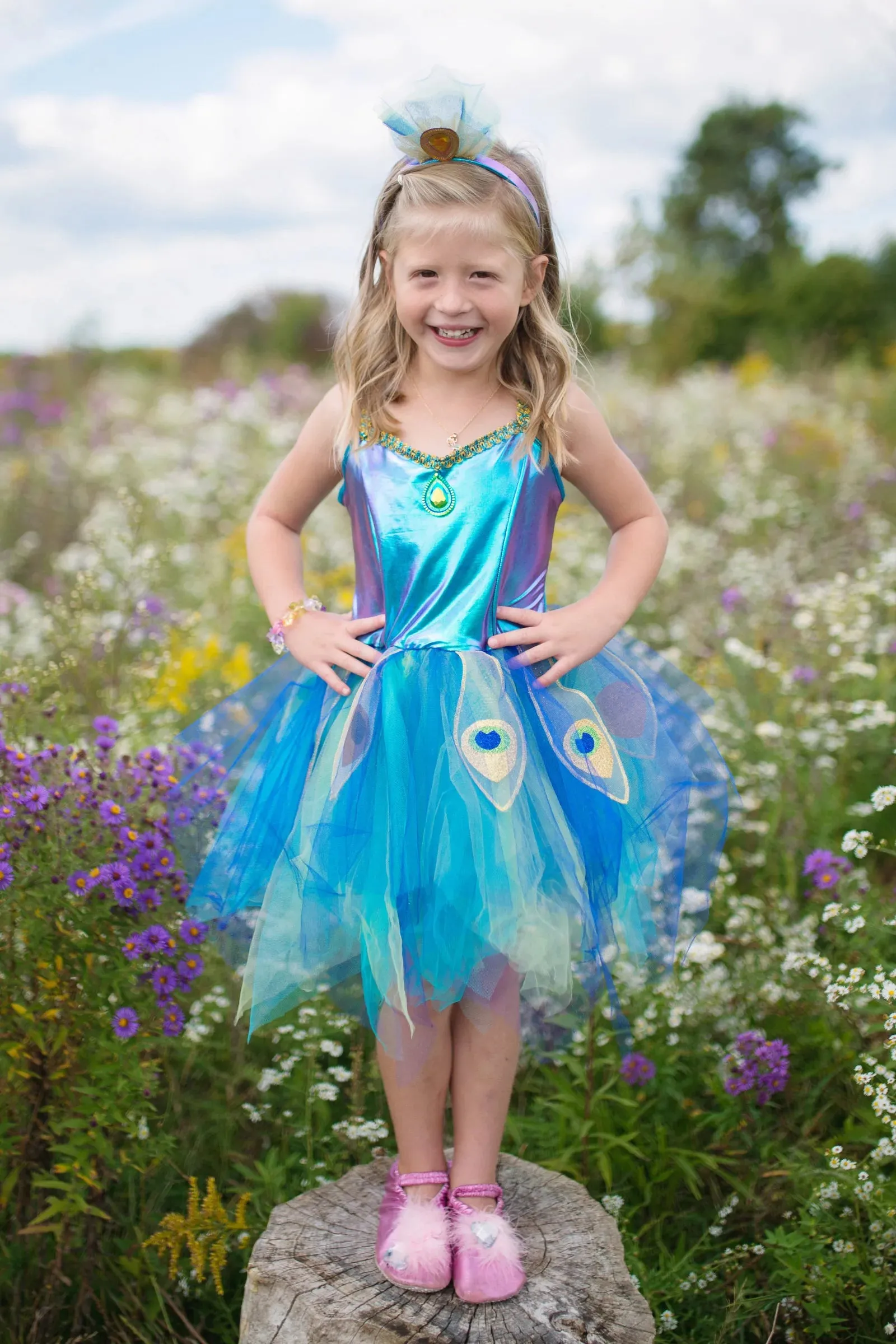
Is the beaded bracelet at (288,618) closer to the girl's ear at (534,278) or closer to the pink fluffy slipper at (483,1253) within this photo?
the girl's ear at (534,278)

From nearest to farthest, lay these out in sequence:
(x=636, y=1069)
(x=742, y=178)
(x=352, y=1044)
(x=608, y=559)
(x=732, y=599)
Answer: (x=608, y=559)
(x=636, y=1069)
(x=352, y=1044)
(x=732, y=599)
(x=742, y=178)

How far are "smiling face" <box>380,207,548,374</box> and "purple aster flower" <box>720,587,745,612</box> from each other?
213 centimetres

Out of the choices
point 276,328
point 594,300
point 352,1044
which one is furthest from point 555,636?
point 276,328

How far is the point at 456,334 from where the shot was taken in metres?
1.95

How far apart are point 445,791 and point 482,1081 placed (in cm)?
58

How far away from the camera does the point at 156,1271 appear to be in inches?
84.7

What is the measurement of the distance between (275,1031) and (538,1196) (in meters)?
0.75

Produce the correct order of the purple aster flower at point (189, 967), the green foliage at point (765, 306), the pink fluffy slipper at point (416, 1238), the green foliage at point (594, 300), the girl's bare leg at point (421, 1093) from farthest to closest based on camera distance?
1. the green foliage at point (765, 306)
2. the green foliage at point (594, 300)
3. the purple aster flower at point (189, 967)
4. the girl's bare leg at point (421, 1093)
5. the pink fluffy slipper at point (416, 1238)

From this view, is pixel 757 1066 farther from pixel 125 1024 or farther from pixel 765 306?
pixel 765 306

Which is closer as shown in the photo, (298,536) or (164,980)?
(164,980)

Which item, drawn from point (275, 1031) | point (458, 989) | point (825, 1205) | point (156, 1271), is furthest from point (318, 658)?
point (825, 1205)

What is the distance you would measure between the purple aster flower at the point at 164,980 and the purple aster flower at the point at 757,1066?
1163mm

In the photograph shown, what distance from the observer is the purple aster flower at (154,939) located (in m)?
1.97

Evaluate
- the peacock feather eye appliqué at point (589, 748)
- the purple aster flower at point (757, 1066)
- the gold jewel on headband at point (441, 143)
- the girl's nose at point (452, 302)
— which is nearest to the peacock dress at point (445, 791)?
the peacock feather eye appliqué at point (589, 748)
